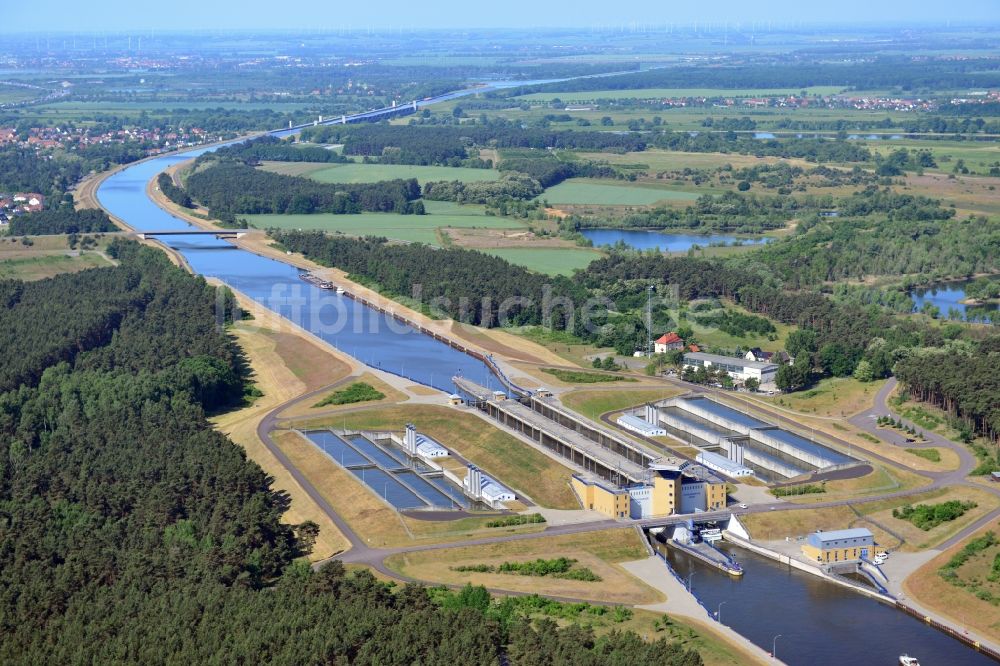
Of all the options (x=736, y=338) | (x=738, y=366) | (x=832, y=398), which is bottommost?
(x=736, y=338)

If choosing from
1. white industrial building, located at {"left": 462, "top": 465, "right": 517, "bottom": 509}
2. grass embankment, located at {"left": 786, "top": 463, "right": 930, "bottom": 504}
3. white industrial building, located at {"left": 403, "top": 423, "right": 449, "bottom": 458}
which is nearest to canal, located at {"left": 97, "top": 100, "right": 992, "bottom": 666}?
grass embankment, located at {"left": 786, "top": 463, "right": 930, "bottom": 504}

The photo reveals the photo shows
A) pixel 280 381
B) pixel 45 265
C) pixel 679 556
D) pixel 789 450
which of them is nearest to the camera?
pixel 679 556

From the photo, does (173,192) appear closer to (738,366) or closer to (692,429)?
(738,366)

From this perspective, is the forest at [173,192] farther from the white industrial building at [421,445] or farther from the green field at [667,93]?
the green field at [667,93]

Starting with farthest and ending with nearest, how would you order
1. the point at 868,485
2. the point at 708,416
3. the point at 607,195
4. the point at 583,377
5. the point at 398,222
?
the point at 607,195 < the point at 398,222 < the point at 583,377 < the point at 708,416 < the point at 868,485

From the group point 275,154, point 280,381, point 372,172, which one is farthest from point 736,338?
point 275,154

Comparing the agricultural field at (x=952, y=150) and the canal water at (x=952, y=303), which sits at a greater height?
the agricultural field at (x=952, y=150)

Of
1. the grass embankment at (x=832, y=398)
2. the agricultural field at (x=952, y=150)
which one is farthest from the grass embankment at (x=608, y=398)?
the agricultural field at (x=952, y=150)

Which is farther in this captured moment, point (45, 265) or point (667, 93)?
point (667, 93)

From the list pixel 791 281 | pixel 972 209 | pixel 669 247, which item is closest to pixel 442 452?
pixel 791 281
